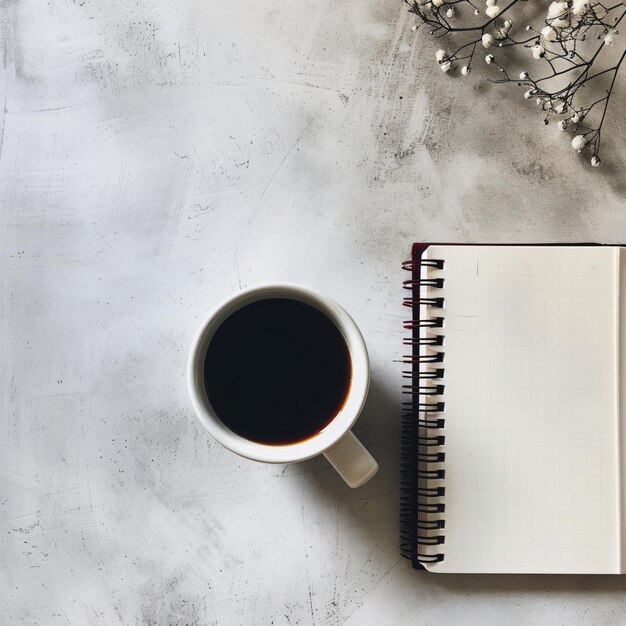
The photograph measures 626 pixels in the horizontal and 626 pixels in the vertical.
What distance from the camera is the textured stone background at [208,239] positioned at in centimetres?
73

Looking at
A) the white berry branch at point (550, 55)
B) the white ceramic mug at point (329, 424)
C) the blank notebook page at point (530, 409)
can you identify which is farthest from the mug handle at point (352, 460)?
the white berry branch at point (550, 55)

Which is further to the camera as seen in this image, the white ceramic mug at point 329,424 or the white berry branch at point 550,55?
the white berry branch at point 550,55

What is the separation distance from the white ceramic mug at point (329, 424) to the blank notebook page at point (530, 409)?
Result: 0.38 feet

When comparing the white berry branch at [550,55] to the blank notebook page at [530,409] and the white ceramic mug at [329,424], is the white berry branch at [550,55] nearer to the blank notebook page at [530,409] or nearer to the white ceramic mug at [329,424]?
the blank notebook page at [530,409]

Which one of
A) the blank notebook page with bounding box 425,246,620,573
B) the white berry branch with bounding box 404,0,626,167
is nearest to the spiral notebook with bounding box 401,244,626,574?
the blank notebook page with bounding box 425,246,620,573

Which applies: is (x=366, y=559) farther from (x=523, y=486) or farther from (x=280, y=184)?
(x=280, y=184)

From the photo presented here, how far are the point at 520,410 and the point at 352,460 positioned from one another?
18 centimetres

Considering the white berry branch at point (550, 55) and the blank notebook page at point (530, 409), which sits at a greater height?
the white berry branch at point (550, 55)

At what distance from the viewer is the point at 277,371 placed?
0.65 metres

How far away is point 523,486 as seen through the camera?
2.26ft

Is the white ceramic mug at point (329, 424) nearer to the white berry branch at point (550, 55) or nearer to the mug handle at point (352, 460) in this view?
the mug handle at point (352, 460)

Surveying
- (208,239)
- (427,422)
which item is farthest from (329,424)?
(208,239)

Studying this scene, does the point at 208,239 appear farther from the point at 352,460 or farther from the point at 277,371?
the point at 352,460

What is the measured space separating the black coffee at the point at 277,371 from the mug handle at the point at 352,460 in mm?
25
